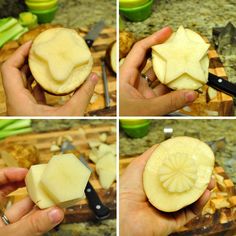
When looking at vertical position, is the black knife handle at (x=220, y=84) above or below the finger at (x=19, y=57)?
below

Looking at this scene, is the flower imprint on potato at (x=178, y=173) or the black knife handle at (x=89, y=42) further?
the black knife handle at (x=89, y=42)

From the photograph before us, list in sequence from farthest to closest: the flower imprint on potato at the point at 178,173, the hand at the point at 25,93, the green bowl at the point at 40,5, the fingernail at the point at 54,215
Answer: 1. the green bowl at the point at 40,5
2. the hand at the point at 25,93
3. the flower imprint on potato at the point at 178,173
4. the fingernail at the point at 54,215

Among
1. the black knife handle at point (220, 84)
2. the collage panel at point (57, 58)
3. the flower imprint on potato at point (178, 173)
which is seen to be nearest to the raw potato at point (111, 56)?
the collage panel at point (57, 58)

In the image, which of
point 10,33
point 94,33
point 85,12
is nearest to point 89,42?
point 94,33

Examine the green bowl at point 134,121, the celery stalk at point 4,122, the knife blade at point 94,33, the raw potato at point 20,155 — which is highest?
the knife blade at point 94,33

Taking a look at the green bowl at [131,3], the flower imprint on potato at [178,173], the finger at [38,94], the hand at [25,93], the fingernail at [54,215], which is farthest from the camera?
the green bowl at [131,3]

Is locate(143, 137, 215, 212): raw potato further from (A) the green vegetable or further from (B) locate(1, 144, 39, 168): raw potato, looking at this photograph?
(A) the green vegetable

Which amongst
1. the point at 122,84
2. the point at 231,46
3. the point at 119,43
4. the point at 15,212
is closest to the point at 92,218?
the point at 15,212

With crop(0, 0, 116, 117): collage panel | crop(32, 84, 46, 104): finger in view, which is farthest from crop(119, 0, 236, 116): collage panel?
crop(32, 84, 46, 104): finger

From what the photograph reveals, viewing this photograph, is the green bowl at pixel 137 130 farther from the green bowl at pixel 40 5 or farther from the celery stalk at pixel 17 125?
the green bowl at pixel 40 5
